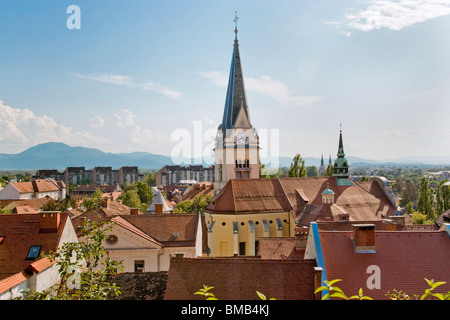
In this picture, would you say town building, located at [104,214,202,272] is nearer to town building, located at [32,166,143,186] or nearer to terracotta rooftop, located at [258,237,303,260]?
terracotta rooftop, located at [258,237,303,260]

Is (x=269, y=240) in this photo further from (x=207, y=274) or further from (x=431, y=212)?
(x=431, y=212)

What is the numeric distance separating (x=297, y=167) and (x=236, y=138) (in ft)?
49.0

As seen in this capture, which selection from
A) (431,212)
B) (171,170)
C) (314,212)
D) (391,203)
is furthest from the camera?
(171,170)

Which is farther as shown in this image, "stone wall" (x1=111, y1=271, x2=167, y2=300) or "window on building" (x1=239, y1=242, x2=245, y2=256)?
"window on building" (x1=239, y1=242, x2=245, y2=256)

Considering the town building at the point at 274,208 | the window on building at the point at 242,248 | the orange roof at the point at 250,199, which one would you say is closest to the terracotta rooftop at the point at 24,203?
the town building at the point at 274,208

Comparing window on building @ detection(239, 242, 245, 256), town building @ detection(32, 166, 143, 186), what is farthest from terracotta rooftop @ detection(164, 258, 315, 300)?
town building @ detection(32, 166, 143, 186)

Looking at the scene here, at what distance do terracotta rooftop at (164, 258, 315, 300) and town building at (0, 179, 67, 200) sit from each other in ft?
262

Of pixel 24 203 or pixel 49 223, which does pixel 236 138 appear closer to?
pixel 49 223

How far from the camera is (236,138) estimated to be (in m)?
53.1

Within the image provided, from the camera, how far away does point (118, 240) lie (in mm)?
25078

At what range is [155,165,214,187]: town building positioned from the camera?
183 meters

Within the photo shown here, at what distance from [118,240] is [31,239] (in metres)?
6.67

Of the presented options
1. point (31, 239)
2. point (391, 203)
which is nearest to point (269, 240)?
point (31, 239)

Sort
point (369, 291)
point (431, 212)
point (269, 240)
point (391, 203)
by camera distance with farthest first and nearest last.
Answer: point (431, 212) < point (391, 203) < point (269, 240) < point (369, 291)
